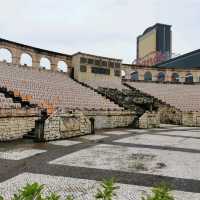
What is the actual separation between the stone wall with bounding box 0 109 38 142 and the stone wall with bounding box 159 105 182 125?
14.3m

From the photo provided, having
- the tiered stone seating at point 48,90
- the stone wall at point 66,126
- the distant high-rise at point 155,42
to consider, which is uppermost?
the distant high-rise at point 155,42

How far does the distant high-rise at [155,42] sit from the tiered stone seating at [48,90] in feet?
501

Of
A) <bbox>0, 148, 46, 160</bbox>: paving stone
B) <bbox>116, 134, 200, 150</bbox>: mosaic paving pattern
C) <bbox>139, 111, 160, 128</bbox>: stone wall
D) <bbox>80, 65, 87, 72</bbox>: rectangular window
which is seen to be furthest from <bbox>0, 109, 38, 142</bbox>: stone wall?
<bbox>80, 65, 87, 72</bbox>: rectangular window

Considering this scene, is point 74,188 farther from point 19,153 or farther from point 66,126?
point 66,126

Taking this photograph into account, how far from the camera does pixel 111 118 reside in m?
18.0

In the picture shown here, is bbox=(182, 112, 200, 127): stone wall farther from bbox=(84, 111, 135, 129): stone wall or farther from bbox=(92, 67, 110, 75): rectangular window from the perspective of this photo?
bbox=(92, 67, 110, 75): rectangular window

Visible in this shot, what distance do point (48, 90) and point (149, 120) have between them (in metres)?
7.68

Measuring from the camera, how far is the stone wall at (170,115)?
905 inches

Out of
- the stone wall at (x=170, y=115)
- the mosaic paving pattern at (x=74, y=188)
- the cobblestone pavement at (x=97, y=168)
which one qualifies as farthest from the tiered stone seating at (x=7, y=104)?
the stone wall at (x=170, y=115)

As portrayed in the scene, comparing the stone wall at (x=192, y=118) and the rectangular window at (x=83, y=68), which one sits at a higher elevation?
the rectangular window at (x=83, y=68)

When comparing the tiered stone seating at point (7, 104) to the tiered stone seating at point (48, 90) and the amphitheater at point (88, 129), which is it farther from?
the tiered stone seating at point (48, 90)

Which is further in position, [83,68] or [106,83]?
[106,83]

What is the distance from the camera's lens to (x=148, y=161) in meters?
7.59

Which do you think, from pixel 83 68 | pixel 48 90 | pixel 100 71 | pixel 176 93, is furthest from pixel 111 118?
pixel 176 93
